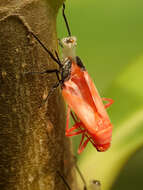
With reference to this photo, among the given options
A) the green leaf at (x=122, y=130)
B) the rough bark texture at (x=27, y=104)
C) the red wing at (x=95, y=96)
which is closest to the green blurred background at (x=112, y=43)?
the green leaf at (x=122, y=130)

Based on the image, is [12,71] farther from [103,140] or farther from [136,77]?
[136,77]

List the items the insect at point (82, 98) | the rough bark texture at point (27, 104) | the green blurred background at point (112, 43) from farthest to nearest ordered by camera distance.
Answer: the green blurred background at point (112, 43) < the insect at point (82, 98) < the rough bark texture at point (27, 104)

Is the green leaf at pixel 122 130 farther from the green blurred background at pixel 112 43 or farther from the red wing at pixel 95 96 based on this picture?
the red wing at pixel 95 96

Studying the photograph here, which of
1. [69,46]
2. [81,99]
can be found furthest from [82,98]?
[69,46]

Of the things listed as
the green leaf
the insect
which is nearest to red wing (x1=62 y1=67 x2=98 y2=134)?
the insect

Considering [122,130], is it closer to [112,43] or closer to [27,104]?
[112,43]

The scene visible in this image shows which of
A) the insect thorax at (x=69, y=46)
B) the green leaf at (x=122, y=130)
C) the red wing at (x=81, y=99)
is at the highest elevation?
the insect thorax at (x=69, y=46)

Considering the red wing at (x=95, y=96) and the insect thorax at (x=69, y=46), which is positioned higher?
the insect thorax at (x=69, y=46)
